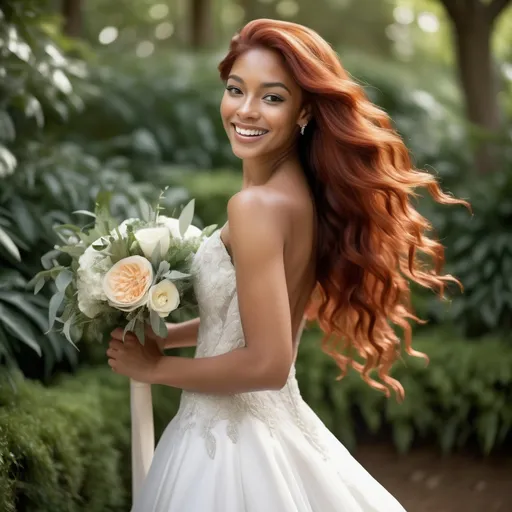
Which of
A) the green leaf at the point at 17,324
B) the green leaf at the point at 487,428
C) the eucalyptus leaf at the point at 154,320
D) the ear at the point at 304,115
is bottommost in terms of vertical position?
the green leaf at the point at 487,428

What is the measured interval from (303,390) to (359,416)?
2.06 feet

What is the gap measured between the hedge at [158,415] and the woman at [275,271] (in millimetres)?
856

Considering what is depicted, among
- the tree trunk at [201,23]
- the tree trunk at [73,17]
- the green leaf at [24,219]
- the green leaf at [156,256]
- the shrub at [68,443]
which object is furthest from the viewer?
the tree trunk at [201,23]

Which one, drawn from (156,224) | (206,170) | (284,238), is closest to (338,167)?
(284,238)

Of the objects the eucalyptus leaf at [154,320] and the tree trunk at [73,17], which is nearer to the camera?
the eucalyptus leaf at [154,320]

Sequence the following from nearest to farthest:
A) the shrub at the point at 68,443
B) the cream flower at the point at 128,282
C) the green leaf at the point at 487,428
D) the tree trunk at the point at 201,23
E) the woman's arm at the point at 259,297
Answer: the woman's arm at the point at 259,297
the cream flower at the point at 128,282
the shrub at the point at 68,443
the green leaf at the point at 487,428
the tree trunk at the point at 201,23

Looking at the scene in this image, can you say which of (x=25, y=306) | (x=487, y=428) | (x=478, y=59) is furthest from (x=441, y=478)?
(x=478, y=59)

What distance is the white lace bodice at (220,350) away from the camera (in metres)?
2.63

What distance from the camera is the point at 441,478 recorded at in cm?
524

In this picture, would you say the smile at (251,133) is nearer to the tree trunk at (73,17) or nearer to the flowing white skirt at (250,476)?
the flowing white skirt at (250,476)

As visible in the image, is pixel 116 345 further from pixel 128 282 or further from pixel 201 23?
pixel 201 23

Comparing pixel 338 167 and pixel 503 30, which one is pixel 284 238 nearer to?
pixel 338 167

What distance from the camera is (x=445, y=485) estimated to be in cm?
514

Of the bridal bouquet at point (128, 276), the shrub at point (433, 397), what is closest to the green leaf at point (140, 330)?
the bridal bouquet at point (128, 276)
